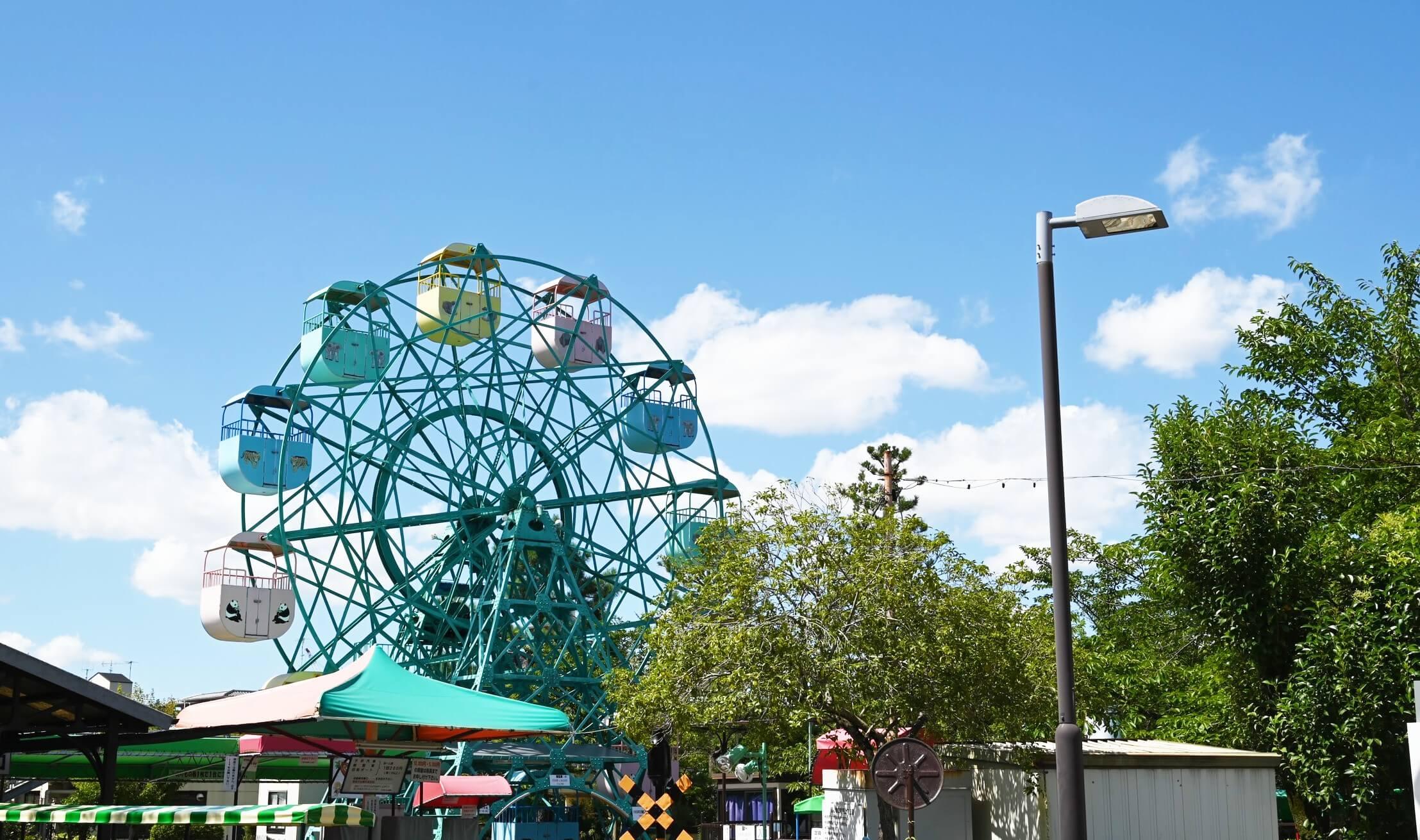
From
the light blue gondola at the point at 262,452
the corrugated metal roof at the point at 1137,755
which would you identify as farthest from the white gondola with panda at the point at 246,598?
the corrugated metal roof at the point at 1137,755

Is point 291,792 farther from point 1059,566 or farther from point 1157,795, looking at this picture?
point 1059,566

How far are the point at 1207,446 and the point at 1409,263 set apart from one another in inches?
365

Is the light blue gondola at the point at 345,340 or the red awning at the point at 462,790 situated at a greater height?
the light blue gondola at the point at 345,340

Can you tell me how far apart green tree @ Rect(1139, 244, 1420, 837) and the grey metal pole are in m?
13.8

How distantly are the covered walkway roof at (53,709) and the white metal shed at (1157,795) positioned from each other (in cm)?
1255

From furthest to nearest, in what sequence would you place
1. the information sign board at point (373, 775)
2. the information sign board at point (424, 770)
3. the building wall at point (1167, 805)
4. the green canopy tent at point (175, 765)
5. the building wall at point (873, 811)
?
1. the green canopy tent at point (175, 765)
2. the building wall at point (873, 811)
3. the building wall at point (1167, 805)
4. the information sign board at point (424, 770)
5. the information sign board at point (373, 775)

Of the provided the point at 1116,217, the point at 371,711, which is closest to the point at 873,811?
the point at 371,711

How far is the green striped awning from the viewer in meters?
9.35

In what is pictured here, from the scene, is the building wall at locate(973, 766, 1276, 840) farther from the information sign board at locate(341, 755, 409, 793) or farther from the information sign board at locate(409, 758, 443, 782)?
the information sign board at locate(341, 755, 409, 793)

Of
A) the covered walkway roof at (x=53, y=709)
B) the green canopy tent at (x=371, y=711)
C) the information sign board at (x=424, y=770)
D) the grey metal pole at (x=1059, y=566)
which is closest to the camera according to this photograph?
the grey metal pole at (x=1059, y=566)

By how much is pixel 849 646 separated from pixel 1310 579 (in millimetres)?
7625

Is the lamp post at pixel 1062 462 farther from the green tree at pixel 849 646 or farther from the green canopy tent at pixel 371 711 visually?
the green tree at pixel 849 646

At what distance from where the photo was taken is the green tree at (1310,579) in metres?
21.5

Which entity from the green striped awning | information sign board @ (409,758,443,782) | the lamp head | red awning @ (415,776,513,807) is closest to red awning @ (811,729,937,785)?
red awning @ (415,776,513,807)
